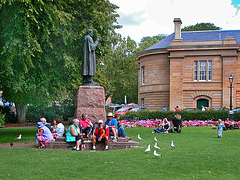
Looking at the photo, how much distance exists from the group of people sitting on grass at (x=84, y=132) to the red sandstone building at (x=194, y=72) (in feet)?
91.7

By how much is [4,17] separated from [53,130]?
20.2 feet

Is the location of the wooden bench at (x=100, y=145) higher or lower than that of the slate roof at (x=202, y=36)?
lower

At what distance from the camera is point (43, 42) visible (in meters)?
19.7

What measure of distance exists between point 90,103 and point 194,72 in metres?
29.7

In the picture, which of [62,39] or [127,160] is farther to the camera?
[62,39]

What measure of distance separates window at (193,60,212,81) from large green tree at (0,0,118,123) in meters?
20.2

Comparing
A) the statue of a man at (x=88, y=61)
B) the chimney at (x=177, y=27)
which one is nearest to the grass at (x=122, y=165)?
the statue of a man at (x=88, y=61)

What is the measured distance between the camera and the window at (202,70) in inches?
1688

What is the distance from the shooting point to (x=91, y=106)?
15594 mm

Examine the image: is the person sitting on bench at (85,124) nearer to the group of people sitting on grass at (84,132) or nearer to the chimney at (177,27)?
the group of people sitting on grass at (84,132)

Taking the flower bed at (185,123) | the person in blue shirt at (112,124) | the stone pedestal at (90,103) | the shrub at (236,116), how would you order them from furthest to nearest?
1. the shrub at (236,116)
2. the flower bed at (185,123)
3. the stone pedestal at (90,103)
4. the person in blue shirt at (112,124)

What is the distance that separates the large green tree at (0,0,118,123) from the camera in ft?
55.8

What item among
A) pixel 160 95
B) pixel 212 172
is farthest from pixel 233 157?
pixel 160 95

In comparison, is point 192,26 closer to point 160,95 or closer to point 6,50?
point 160,95
